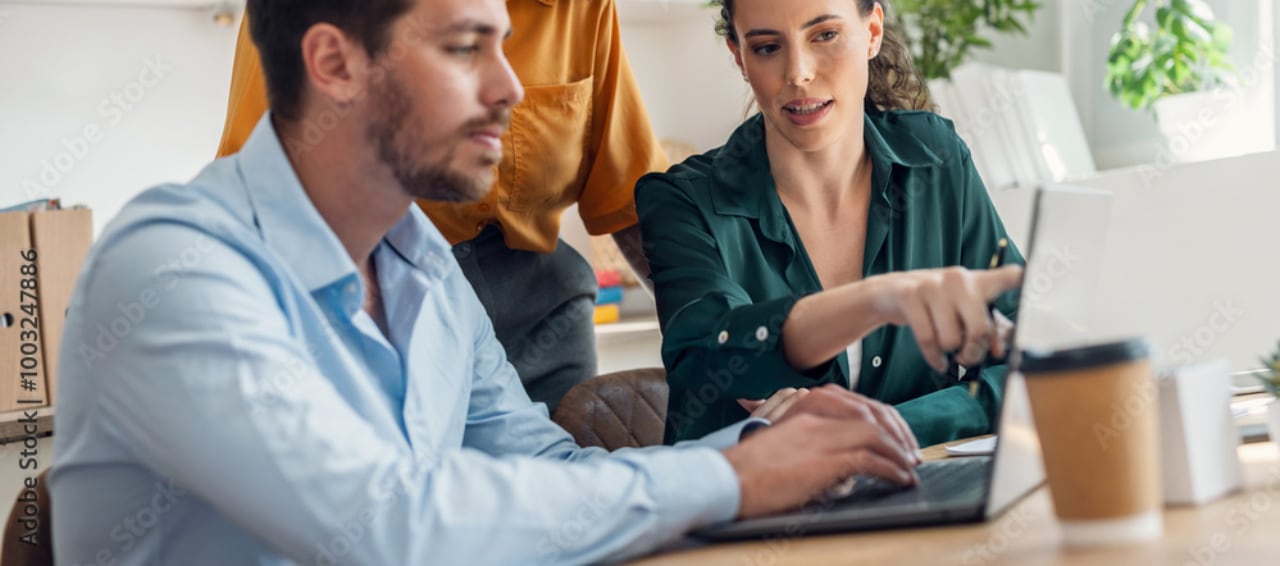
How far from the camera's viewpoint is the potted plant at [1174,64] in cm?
273

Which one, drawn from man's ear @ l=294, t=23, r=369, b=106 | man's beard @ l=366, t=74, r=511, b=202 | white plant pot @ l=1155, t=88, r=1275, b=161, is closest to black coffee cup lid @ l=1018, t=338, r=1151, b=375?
man's beard @ l=366, t=74, r=511, b=202

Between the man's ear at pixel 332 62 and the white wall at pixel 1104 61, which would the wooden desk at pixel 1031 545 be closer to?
the man's ear at pixel 332 62

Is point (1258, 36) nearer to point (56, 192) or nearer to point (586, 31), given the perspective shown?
point (586, 31)

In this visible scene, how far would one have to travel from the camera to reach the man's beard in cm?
102

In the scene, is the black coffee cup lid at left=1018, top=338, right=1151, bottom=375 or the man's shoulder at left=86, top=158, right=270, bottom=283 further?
the man's shoulder at left=86, top=158, right=270, bottom=283

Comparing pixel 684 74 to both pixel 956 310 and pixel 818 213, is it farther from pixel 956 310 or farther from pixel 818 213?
pixel 956 310

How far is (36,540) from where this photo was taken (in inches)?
40.4

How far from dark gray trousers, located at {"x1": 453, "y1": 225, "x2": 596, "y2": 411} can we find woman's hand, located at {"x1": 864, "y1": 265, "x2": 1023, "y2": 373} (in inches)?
38.9

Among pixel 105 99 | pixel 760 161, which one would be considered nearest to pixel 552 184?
pixel 760 161

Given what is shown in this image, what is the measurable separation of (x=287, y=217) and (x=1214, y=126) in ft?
7.60

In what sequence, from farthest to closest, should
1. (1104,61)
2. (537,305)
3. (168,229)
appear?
(1104,61), (537,305), (168,229)

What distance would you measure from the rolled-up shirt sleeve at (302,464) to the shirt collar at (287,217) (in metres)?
0.10

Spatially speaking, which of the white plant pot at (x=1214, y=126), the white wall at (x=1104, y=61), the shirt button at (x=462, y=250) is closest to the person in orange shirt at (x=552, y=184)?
the shirt button at (x=462, y=250)

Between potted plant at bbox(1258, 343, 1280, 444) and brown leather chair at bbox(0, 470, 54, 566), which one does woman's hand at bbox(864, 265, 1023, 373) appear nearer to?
potted plant at bbox(1258, 343, 1280, 444)
